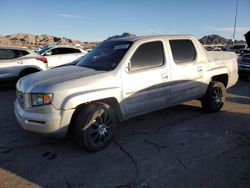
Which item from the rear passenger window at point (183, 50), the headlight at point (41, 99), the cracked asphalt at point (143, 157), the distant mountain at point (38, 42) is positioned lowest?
the cracked asphalt at point (143, 157)

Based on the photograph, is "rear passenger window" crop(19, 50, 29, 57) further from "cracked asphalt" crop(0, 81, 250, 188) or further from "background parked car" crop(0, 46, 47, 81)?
"cracked asphalt" crop(0, 81, 250, 188)

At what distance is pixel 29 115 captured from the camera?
3.97 metres

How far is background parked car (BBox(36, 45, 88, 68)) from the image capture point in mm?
11766

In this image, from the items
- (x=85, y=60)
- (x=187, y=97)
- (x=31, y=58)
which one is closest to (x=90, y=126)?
(x=85, y=60)

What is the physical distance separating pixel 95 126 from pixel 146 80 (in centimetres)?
128

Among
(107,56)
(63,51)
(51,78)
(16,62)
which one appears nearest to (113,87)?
(107,56)

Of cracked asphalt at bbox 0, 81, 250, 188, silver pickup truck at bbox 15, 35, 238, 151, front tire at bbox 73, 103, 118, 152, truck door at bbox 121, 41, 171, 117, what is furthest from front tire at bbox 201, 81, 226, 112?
front tire at bbox 73, 103, 118, 152

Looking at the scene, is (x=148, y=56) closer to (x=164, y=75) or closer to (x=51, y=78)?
(x=164, y=75)

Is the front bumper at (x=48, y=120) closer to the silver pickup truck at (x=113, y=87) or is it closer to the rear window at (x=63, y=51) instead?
the silver pickup truck at (x=113, y=87)

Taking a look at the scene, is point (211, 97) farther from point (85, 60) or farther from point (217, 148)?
point (85, 60)

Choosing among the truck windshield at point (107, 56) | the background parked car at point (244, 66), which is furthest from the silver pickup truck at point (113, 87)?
the background parked car at point (244, 66)

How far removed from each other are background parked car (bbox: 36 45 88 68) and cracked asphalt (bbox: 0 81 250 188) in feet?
20.4

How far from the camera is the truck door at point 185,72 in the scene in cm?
533

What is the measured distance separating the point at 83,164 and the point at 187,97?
287 cm
